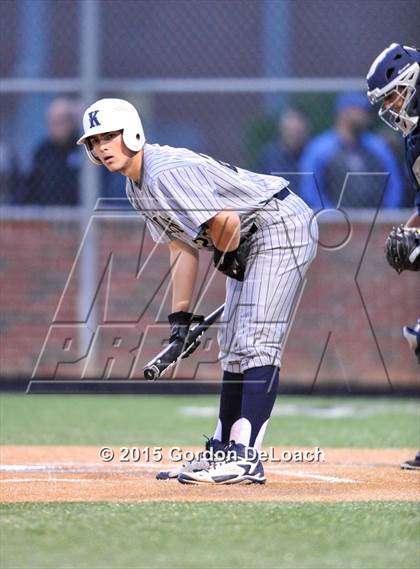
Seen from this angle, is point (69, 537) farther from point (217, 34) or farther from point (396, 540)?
point (217, 34)

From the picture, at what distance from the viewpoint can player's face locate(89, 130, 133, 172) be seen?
240 inches

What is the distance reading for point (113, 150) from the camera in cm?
610

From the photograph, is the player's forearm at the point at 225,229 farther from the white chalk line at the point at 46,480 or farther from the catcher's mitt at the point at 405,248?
the white chalk line at the point at 46,480

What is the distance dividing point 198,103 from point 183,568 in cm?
834

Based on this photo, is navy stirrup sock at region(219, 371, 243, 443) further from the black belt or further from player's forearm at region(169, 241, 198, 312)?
the black belt

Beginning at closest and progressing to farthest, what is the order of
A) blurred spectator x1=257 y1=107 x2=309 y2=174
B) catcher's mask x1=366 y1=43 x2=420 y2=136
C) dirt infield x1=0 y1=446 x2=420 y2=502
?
1. dirt infield x1=0 y1=446 x2=420 y2=502
2. catcher's mask x1=366 y1=43 x2=420 y2=136
3. blurred spectator x1=257 y1=107 x2=309 y2=174

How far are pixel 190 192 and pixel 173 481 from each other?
1418 mm

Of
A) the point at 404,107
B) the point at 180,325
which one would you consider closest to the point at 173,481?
the point at 180,325

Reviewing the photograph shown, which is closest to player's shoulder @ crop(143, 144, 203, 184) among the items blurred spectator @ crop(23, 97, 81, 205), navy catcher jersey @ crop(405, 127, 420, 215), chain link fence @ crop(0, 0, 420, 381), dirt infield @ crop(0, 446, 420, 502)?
navy catcher jersey @ crop(405, 127, 420, 215)

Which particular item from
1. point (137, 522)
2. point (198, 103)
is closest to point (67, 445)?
point (137, 522)

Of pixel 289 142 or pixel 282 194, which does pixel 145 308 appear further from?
pixel 282 194

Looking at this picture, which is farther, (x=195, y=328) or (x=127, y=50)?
(x=127, y=50)

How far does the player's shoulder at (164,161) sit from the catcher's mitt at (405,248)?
4.12 feet

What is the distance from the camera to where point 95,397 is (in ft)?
39.5
